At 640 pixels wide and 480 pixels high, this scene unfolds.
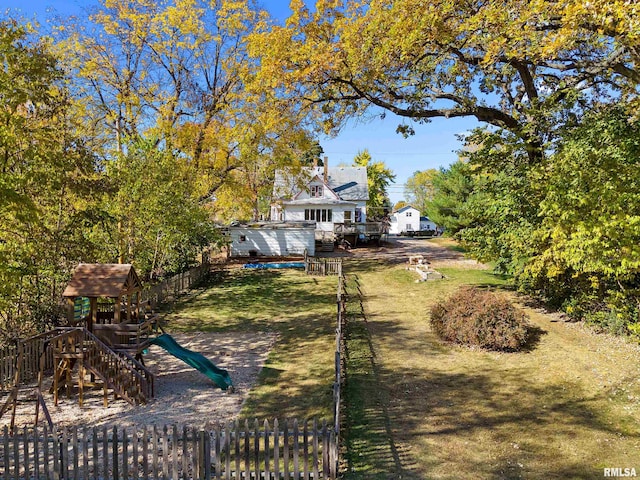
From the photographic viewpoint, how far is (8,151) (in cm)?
1091

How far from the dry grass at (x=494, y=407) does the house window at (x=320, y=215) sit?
30.4 m

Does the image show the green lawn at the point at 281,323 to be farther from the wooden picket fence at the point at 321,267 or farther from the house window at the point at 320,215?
the house window at the point at 320,215

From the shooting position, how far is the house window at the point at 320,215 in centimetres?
4550

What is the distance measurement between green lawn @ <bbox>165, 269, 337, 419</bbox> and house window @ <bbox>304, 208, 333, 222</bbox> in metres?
15.6

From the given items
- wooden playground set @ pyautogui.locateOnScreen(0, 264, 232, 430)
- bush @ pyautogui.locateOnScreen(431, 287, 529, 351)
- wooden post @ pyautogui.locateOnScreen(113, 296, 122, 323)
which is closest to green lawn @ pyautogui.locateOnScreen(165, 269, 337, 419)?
wooden playground set @ pyautogui.locateOnScreen(0, 264, 232, 430)

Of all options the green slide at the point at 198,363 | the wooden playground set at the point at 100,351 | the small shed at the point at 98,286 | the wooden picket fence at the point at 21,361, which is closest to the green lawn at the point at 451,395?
the green slide at the point at 198,363

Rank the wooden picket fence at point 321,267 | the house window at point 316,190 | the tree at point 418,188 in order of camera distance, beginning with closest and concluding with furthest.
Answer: the wooden picket fence at point 321,267
the house window at point 316,190
the tree at point 418,188

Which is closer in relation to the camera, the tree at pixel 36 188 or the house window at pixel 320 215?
the tree at pixel 36 188

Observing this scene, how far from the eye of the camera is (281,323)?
1733cm

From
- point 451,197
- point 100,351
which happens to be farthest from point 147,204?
point 451,197

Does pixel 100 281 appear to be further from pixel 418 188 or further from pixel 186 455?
pixel 418 188

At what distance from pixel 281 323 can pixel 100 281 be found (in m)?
8.12

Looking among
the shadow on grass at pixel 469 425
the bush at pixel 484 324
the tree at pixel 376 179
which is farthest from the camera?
the tree at pixel 376 179

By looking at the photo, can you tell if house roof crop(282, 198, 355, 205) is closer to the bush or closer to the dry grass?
the dry grass
